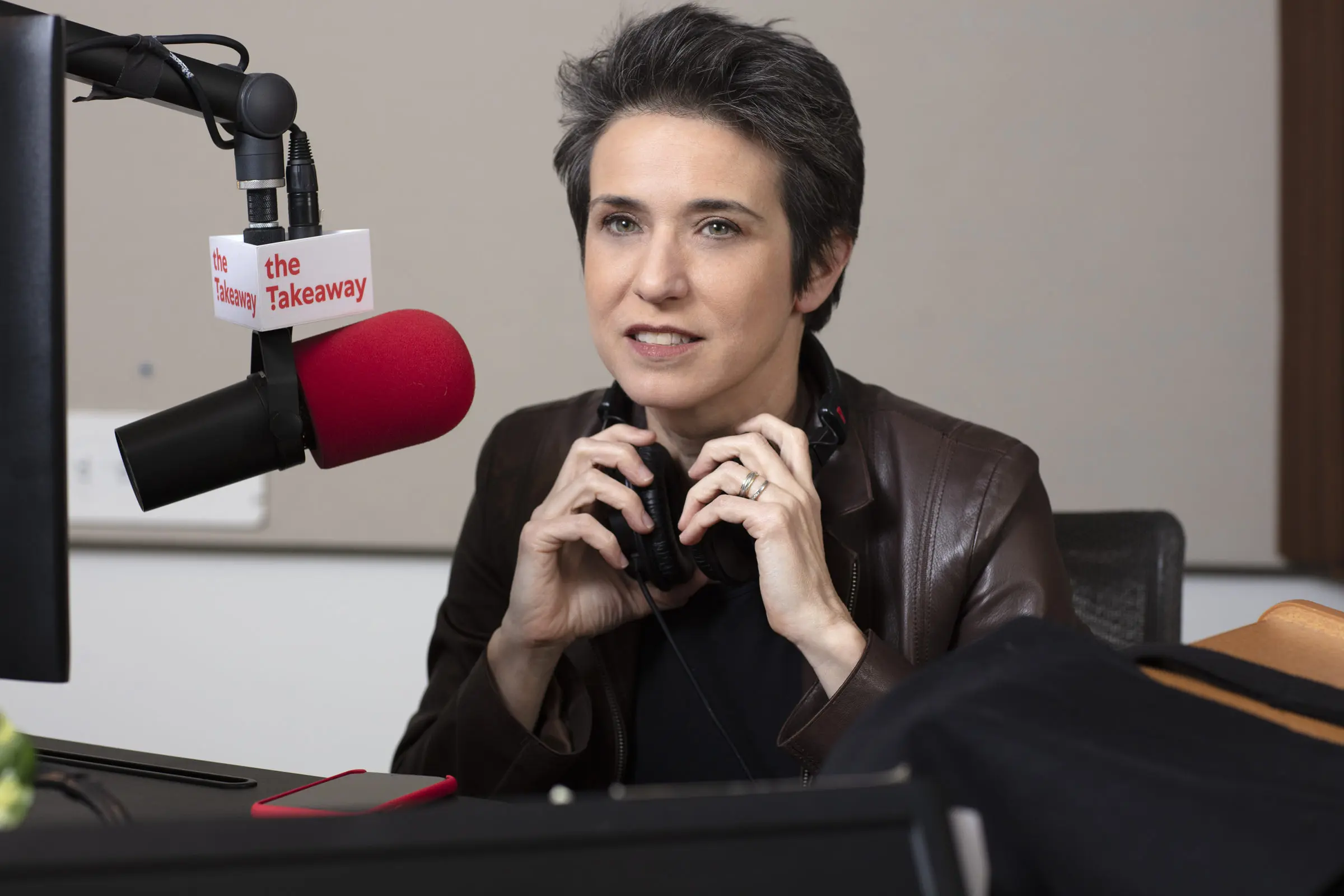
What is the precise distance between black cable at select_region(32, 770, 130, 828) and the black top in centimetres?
73

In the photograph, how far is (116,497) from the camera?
2.23m

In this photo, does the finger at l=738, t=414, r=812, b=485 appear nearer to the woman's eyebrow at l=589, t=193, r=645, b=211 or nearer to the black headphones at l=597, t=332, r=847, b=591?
the black headphones at l=597, t=332, r=847, b=591

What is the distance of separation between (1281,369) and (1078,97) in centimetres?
56

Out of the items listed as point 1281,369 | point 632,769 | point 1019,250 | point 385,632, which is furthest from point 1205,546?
point 385,632

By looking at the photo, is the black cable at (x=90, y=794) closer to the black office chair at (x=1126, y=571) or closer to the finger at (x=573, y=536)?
the finger at (x=573, y=536)

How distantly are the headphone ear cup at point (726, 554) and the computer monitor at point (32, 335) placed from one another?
0.64 m

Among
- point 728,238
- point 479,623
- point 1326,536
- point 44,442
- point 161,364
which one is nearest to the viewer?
point 44,442

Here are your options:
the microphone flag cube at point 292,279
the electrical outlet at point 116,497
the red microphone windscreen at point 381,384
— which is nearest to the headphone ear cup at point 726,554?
the red microphone windscreen at point 381,384

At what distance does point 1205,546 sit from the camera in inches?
82.4

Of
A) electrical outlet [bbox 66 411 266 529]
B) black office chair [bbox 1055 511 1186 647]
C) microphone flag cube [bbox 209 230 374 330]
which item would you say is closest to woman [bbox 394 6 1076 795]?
black office chair [bbox 1055 511 1186 647]

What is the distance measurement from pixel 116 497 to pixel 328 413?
1610 mm

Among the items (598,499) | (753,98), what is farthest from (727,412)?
(753,98)

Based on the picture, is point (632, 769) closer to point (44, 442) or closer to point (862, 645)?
point (862, 645)

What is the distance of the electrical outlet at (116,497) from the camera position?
2215 mm
